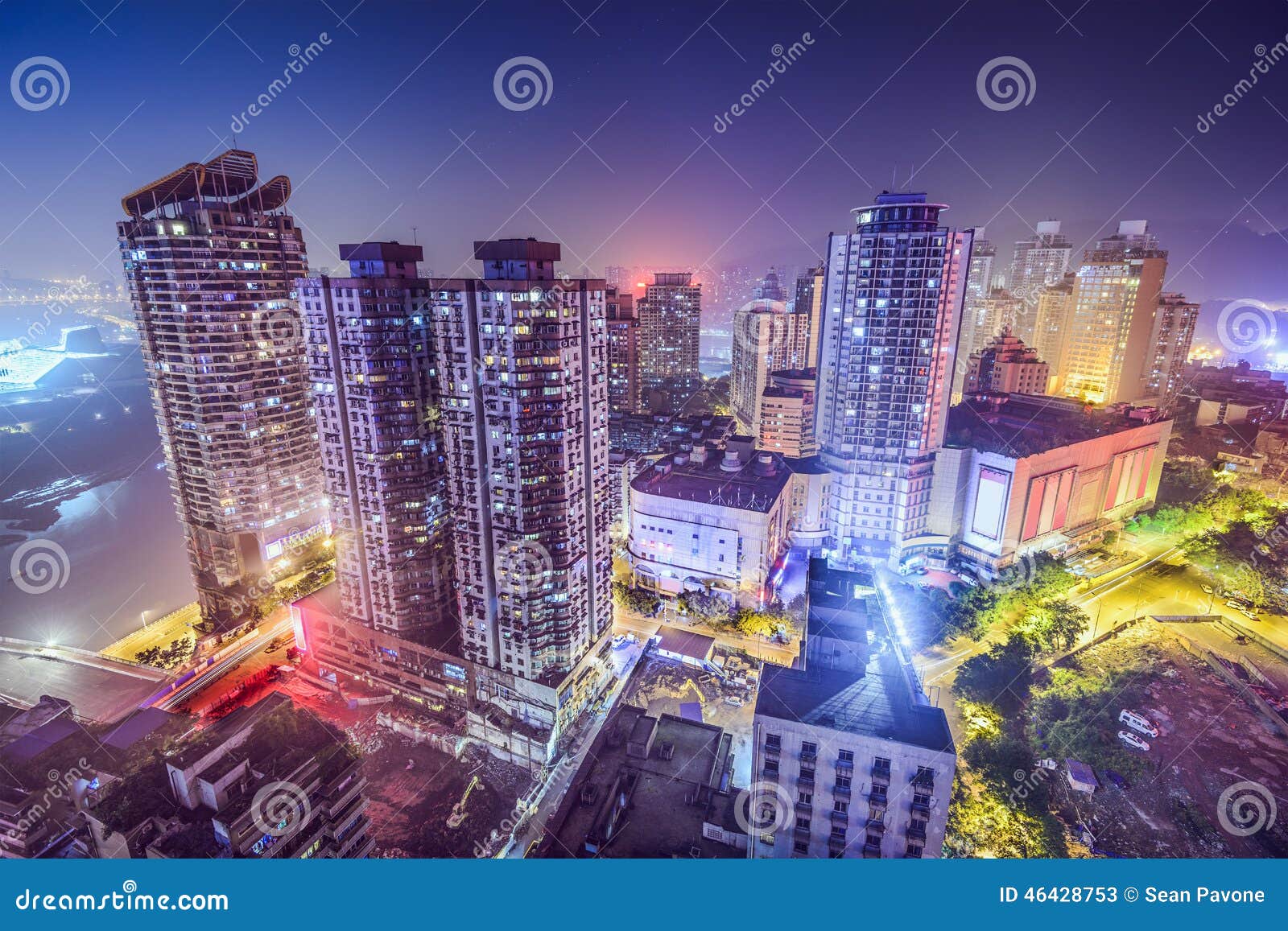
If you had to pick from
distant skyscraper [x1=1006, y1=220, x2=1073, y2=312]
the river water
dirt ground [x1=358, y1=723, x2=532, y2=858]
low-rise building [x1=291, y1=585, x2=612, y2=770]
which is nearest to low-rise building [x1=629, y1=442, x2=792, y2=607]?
low-rise building [x1=291, y1=585, x2=612, y2=770]

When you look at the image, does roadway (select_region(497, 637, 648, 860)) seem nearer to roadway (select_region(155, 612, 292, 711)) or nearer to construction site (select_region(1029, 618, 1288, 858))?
construction site (select_region(1029, 618, 1288, 858))

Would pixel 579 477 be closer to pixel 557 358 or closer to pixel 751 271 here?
pixel 557 358

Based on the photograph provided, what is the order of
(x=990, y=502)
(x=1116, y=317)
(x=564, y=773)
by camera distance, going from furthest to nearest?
(x=1116, y=317) → (x=990, y=502) → (x=564, y=773)

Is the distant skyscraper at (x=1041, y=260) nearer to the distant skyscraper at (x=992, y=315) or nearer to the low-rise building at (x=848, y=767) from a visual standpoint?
the distant skyscraper at (x=992, y=315)

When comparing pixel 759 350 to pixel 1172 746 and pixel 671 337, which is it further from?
pixel 1172 746

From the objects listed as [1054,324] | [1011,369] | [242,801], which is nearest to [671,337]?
[1011,369]
